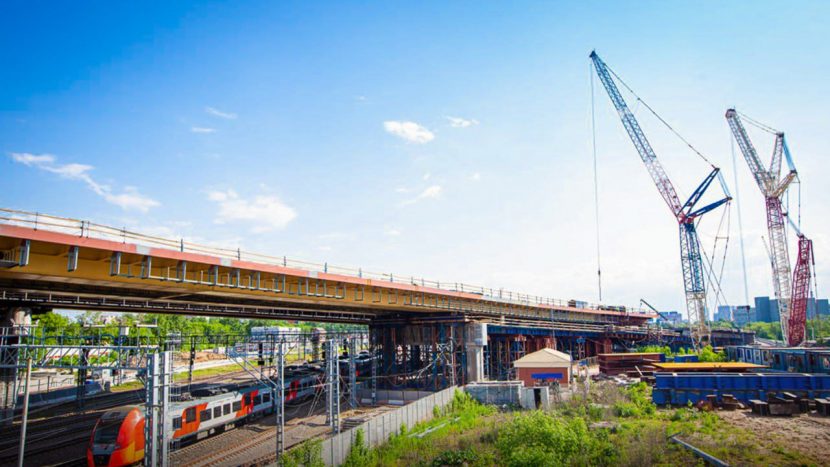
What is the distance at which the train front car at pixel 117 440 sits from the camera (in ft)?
81.1

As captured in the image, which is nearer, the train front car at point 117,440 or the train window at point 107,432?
the train front car at point 117,440

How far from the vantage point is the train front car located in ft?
81.1

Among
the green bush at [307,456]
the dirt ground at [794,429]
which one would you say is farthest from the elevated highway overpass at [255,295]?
the dirt ground at [794,429]

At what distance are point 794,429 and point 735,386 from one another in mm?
8227

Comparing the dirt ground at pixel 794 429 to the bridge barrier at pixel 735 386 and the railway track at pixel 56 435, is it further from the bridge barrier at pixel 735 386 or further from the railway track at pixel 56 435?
the railway track at pixel 56 435

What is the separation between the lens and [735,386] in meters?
34.7

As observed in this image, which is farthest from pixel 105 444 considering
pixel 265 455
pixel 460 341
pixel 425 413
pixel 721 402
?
pixel 721 402

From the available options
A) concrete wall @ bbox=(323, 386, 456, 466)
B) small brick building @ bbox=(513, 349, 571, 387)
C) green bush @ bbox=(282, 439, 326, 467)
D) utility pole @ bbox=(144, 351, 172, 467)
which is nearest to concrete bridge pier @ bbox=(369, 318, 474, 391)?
small brick building @ bbox=(513, 349, 571, 387)

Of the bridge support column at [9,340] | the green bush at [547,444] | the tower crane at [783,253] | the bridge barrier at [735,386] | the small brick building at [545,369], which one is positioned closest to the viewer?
the green bush at [547,444]

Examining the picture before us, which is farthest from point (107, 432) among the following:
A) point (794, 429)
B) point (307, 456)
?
point (794, 429)

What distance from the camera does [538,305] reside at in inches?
2670

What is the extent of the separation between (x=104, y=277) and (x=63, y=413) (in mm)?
26979

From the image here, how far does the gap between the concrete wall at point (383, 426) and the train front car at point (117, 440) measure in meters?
9.85

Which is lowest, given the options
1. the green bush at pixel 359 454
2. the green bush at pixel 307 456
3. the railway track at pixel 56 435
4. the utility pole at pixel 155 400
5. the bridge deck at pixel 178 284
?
the railway track at pixel 56 435
